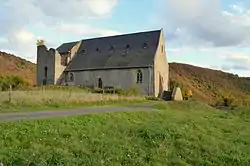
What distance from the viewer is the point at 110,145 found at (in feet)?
44.0

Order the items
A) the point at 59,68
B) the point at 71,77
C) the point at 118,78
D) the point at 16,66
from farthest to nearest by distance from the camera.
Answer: the point at 16,66 → the point at 59,68 → the point at 71,77 → the point at 118,78

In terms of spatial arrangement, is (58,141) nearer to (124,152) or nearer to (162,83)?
(124,152)

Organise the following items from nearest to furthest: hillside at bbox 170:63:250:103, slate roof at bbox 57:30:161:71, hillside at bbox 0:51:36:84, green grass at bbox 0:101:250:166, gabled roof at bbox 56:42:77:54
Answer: green grass at bbox 0:101:250:166 → slate roof at bbox 57:30:161:71 → gabled roof at bbox 56:42:77:54 → hillside at bbox 0:51:36:84 → hillside at bbox 170:63:250:103

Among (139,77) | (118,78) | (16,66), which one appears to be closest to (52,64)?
(118,78)

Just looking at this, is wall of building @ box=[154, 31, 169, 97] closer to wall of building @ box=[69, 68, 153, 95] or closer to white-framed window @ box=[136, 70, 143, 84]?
wall of building @ box=[69, 68, 153, 95]

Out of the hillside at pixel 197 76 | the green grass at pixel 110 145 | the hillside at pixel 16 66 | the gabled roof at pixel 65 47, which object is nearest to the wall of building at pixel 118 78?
the gabled roof at pixel 65 47

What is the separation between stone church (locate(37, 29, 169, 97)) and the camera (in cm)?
5631

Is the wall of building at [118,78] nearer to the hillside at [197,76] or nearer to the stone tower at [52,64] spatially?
the stone tower at [52,64]

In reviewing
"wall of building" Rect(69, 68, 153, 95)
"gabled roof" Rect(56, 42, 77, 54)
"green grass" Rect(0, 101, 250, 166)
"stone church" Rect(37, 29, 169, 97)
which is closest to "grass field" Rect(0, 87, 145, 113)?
"green grass" Rect(0, 101, 250, 166)

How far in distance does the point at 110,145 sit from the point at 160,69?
45.2m

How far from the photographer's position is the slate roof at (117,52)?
57.0m

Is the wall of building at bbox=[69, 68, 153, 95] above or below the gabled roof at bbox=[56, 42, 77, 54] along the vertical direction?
below

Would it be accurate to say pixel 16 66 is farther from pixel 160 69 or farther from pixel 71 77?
pixel 160 69

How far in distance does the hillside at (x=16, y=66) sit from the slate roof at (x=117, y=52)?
4313 cm
